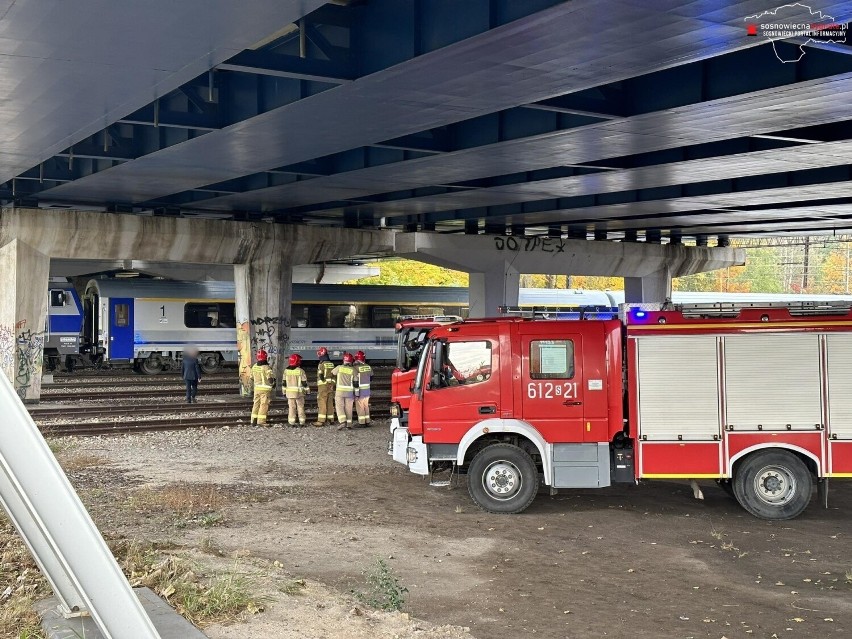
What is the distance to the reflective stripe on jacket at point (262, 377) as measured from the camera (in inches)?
905

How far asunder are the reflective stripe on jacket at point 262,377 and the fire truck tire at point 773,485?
1264 centimetres

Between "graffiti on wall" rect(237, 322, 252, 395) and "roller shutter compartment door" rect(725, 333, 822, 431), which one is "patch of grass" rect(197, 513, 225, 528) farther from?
"graffiti on wall" rect(237, 322, 252, 395)

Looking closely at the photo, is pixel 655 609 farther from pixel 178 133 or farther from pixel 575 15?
pixel 178 133

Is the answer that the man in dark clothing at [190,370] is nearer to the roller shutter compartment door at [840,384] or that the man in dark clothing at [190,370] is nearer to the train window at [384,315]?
the train window at [384,315]

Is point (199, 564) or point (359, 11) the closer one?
point (199, 564)

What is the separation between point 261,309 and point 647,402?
22046 millimetres

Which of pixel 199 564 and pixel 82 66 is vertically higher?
pixel 82 66

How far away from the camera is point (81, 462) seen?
18266 millimetres

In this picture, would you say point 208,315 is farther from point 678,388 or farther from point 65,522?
point 65,522

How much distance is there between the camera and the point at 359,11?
12852mm

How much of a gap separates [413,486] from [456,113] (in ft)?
19.8

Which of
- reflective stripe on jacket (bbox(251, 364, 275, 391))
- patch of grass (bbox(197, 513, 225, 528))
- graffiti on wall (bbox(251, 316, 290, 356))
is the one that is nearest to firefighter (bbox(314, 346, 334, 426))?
reflective stripe on jacket (bbox(251, 364, 275, 391))

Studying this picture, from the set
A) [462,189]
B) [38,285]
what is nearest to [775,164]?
[462,189]

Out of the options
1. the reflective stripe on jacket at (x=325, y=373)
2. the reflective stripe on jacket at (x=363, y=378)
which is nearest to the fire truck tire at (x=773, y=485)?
the reflective stripe on jacket at (x=363, y=378)
